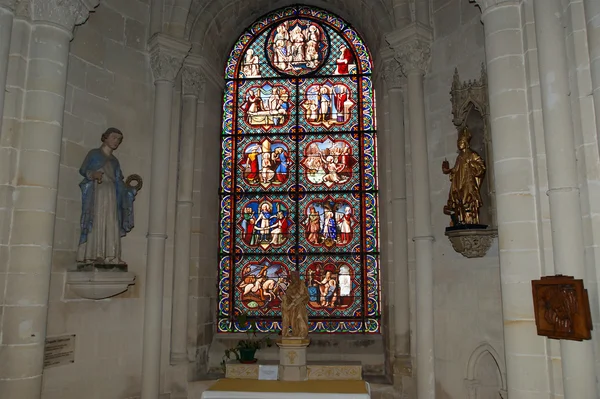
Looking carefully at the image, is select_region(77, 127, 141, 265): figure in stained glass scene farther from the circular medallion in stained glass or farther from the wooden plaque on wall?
the wooden plaque on wall

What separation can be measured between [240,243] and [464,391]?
13.6ft

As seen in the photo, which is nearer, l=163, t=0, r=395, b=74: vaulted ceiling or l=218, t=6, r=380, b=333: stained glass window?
l=163, t=0, r=395, b=74: vaulted ceiling

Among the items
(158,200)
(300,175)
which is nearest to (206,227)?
(158,200)

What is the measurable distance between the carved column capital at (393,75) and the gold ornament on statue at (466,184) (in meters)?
1.78

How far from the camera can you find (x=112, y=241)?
709 centimetres

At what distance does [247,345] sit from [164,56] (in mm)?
4295

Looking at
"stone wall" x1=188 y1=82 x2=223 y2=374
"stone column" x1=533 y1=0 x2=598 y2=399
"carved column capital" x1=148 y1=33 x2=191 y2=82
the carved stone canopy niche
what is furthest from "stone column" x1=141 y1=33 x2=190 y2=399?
"stone column" x1=533 y1=0 x2=598 y2=399

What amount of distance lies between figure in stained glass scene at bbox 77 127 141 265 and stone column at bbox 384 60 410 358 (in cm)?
367

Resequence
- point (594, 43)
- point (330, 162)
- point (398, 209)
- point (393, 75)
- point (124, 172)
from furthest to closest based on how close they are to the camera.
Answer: point (330, 162)
point (393, 75)
point (398, 209)
point (124, 172)
point (594, 43)

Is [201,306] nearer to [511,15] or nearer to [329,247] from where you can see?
[329,247]

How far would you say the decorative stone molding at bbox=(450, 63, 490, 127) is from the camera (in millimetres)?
A: 7008

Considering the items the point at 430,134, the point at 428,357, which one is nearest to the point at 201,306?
the point at 428,357

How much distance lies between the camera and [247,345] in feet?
27.3

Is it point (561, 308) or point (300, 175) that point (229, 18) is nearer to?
point (300, 175)
